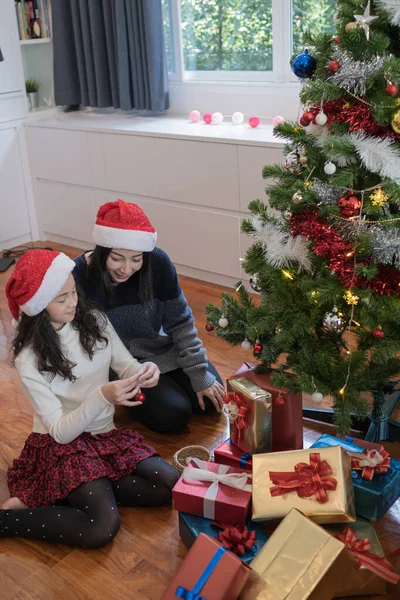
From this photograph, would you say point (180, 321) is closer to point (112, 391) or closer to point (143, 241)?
point (143, 241)

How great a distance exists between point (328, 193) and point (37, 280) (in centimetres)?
79

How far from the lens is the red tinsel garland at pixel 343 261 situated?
72.4 inches

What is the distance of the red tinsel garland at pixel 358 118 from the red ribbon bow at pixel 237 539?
1.03 m

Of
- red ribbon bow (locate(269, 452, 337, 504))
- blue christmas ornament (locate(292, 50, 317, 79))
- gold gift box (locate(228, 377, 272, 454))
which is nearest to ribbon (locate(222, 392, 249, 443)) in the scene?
gold gift box (locate(228, 377, 272, 454))

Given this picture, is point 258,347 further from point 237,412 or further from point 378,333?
point 378,333

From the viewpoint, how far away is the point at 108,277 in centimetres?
230

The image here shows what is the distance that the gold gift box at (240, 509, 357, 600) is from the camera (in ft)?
5.15

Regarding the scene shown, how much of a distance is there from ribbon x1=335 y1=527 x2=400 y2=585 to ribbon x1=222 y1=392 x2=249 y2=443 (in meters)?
0.43

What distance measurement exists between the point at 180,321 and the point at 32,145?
2.24 meters

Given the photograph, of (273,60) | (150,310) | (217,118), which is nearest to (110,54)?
(217,118)

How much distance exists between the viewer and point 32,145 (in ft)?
14.0

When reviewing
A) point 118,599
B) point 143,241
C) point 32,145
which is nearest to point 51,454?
point 118,599

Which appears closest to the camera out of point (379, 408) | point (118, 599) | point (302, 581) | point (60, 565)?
point (302, 581)

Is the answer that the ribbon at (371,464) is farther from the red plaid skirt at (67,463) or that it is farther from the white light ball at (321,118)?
the white light ball at (321,118)
